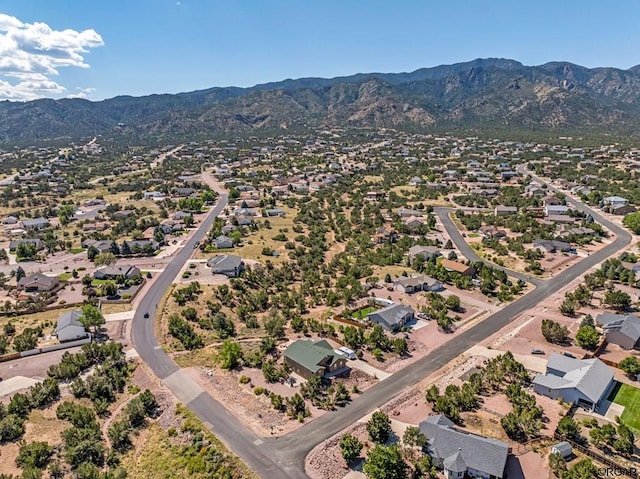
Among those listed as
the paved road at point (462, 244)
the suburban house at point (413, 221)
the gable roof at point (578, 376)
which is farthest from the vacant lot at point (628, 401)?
the suburban house at point (413, 221)

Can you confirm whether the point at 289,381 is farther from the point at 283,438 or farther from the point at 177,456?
the point at 177,456

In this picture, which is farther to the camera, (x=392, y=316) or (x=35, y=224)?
(x=35, y=224)

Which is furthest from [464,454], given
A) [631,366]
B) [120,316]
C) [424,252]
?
[424,252]

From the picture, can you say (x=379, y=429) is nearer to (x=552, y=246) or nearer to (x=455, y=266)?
(x=455, y=266)

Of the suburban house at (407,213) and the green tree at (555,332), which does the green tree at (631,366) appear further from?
the suburban house at (407,213)

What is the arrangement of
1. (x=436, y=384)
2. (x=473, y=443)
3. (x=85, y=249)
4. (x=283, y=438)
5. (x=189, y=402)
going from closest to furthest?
(x=473, y=443) < (x=283, y=438) < (x=189, y=402) < (x=436, y=384) < (x=85, y=249)

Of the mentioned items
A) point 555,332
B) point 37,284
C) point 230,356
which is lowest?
point 555,332

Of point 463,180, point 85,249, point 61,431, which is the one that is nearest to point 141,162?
point 85,249
